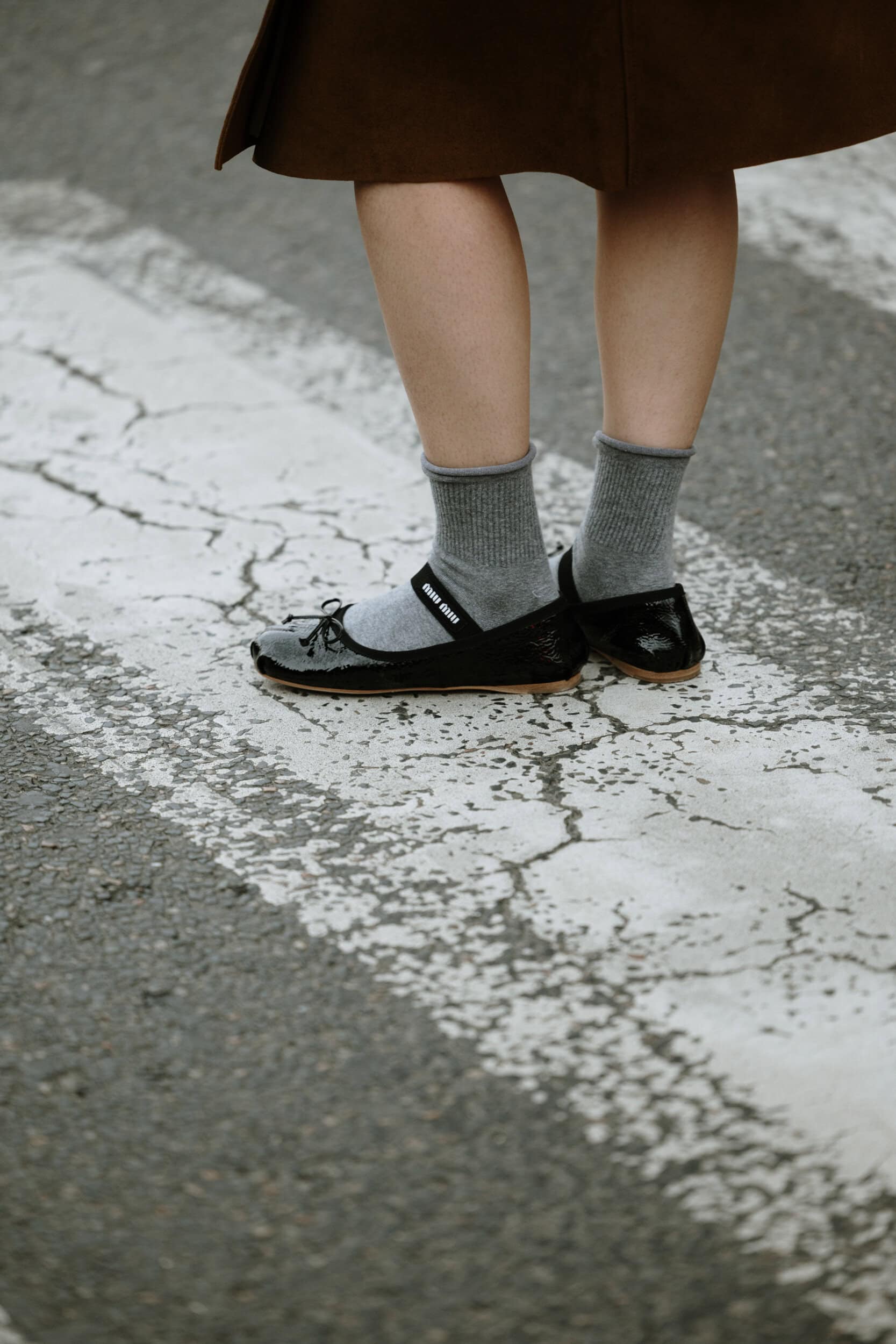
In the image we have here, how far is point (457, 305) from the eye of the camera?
1577mm

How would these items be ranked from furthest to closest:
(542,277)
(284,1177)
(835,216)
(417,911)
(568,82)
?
(835,216)
(542,277)
(568,82)
(417,911)
(284,1177)

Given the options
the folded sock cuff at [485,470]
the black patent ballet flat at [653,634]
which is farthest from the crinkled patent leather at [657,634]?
the folded sock cuff at [485,470]

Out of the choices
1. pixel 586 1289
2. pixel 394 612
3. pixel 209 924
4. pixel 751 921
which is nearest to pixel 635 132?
pixel 394 612

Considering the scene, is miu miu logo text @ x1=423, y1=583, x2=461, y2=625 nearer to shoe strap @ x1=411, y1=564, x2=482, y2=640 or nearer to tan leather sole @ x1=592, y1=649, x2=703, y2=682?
shoe strap @ x1=411, y1=564, x2=482, y2=640

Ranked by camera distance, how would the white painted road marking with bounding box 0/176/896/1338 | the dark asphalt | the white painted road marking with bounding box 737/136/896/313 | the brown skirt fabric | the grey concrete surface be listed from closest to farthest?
1. the dark asphalt
2. the white painted road marking with bounding box 0/176/896/1338
3. the brown skirt fabric
4. the grey concrete surface
5. the white painted road marking with bounding box 737/136/896/313

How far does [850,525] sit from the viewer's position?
2.17 metres

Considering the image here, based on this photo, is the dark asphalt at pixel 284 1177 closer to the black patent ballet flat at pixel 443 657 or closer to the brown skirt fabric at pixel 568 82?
the black patent ballet flat at pixel 443 657

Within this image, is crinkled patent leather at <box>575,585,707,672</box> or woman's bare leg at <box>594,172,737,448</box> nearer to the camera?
woman's bare leg at <box>594,172,737,448</box>

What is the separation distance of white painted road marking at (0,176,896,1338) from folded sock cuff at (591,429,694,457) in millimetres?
285

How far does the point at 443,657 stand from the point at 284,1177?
0.77m

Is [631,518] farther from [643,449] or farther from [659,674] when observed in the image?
[659,674]

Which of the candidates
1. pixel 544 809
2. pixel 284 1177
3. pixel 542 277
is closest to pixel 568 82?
pixel 544 809

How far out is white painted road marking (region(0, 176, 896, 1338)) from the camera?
45.0 inches

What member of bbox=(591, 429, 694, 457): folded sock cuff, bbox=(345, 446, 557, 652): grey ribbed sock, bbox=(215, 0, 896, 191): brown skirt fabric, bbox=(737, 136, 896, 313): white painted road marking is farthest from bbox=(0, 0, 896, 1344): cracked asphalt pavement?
bbox=(215, 0, 896, 191): brown skirt fabric
